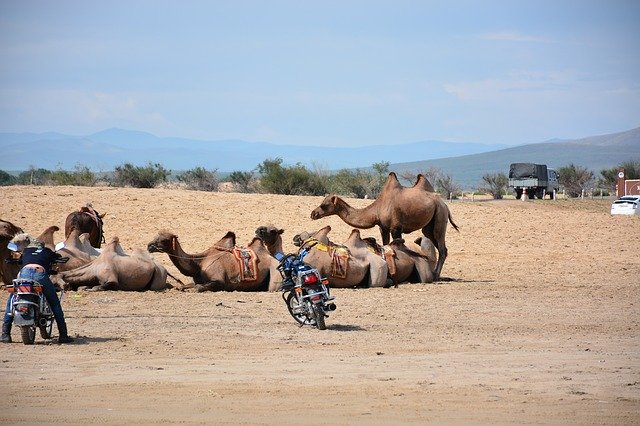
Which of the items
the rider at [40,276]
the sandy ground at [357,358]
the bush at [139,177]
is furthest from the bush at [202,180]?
the rider at [40,276]

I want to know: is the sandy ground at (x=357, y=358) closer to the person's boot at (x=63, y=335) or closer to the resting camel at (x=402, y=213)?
the person's boot at (x=63, y=335)

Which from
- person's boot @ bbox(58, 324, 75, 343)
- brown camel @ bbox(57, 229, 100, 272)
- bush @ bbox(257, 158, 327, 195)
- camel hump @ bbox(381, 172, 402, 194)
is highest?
bush @ bbox(257, 158, 327, 195)

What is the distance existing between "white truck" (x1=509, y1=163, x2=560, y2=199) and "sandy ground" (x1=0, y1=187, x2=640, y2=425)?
111 ft

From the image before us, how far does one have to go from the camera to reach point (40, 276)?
12125 millimetres

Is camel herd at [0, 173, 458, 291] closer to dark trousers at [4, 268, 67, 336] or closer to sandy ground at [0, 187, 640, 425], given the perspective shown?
sandy ground at [0, 187, 640, 425]

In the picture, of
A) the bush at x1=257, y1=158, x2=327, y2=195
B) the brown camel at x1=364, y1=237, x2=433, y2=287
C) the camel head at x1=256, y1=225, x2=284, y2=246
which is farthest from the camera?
the bush at x1=257, y1=158, x2=327, y2=195

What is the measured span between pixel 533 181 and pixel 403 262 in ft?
123

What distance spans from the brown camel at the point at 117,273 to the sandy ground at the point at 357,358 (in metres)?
0.32

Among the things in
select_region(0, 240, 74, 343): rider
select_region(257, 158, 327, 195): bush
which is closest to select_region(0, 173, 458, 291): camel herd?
select_region(0, 240, 74, 343): rider

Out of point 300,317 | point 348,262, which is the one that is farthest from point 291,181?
point 300,317

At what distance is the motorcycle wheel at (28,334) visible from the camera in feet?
39.8

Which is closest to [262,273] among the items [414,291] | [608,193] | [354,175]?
[414,291]

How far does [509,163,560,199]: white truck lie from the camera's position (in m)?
56.0

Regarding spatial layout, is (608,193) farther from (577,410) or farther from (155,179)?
(577,410)
